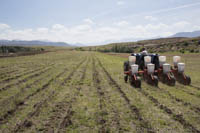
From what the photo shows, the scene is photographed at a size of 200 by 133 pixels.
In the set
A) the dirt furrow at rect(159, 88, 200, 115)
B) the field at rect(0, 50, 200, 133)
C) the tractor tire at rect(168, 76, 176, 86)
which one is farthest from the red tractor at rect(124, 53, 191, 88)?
the dirt furrow at rect(159, 88, 200, 115)

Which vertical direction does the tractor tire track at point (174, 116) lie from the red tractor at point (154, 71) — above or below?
below

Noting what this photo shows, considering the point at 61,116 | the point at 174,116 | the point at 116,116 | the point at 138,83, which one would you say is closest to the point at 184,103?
the point at 174,116

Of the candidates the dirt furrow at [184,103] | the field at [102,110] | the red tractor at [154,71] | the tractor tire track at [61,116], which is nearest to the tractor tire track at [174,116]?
the field at [102,110]

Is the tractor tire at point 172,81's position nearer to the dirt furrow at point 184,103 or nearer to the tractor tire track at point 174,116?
the dirt furrow at point 184,103

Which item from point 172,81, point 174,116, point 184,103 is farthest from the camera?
point 172,81

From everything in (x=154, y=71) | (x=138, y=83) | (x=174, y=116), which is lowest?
(x=174, y=116)

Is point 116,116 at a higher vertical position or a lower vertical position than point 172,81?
lower

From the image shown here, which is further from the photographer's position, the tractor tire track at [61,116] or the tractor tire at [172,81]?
the tractor tire at [172,81]

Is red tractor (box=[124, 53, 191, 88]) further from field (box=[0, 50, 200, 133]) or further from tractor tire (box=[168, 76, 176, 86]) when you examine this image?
field (box=[0, 50, 200, 133])

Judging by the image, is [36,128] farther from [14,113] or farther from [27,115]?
[14,113]

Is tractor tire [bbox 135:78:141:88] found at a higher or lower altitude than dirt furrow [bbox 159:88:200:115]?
higher

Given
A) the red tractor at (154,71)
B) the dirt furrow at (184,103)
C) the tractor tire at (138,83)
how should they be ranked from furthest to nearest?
the red tractor at (154,71)
the tractor tire at (138,83)
the dirt furrow at (184,103)

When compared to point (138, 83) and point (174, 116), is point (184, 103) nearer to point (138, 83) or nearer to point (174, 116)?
point (174, 116)

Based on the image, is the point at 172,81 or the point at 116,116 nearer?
the point at 116,116
